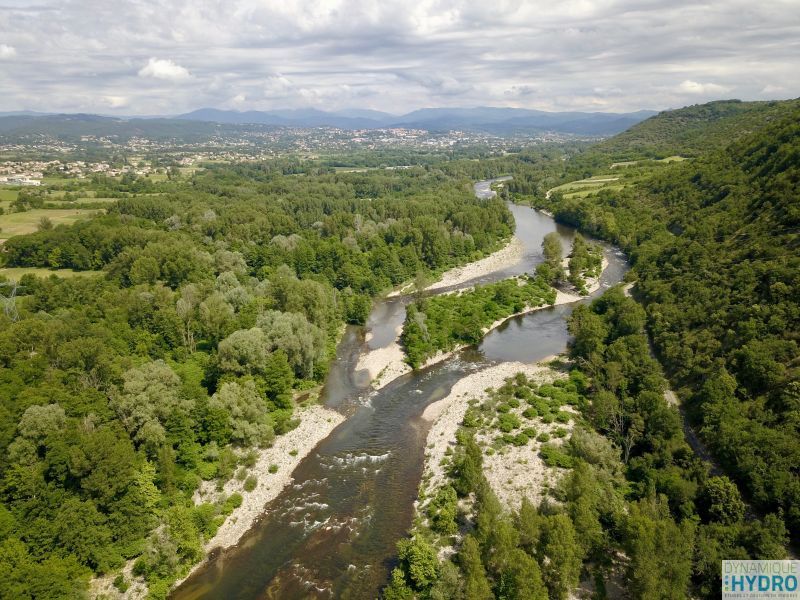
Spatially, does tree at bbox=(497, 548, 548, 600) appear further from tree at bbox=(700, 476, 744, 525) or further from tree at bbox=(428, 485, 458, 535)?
tree at bbox=(700, 476, 744, 525)

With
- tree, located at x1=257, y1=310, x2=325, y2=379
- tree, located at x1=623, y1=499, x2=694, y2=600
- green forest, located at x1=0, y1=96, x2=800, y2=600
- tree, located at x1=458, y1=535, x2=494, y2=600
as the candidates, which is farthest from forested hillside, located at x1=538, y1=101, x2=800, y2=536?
tree, located at x1=257, y1=310, x2=325, y2=379

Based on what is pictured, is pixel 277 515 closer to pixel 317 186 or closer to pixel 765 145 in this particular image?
pixel 765 145

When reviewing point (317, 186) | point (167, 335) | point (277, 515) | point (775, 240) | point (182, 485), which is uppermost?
point (317, 186)

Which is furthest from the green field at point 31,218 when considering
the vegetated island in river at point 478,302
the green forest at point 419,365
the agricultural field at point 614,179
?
the agricultural field at point 614,179

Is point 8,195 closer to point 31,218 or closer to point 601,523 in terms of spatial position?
point 31,218

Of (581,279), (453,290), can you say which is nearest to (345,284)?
(453,290)

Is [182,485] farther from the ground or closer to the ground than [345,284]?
closer to the ground

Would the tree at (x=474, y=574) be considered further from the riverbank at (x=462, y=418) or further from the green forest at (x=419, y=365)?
the riverbank at (x=462, y=418)
